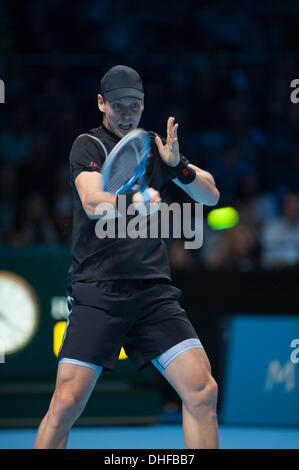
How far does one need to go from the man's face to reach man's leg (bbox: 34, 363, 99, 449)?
1.06m

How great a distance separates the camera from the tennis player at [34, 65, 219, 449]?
328 centimetres

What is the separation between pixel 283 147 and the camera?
8969 mm

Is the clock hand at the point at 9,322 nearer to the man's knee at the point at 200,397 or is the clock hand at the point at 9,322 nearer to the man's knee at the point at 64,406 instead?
the man's knee at the point at 64,406

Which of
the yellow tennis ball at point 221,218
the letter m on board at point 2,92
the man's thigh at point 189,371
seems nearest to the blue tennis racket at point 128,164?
the yellow tennis ball at point 221,218

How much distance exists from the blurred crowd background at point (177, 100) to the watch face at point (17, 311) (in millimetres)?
1205

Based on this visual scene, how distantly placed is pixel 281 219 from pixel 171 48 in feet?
9.28

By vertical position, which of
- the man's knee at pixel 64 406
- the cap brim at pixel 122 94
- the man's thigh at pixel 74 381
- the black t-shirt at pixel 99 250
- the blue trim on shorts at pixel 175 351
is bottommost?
the man's knee at pixel 64 406

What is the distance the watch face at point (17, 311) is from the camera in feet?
20.1

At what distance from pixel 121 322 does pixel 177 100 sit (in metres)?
6.07

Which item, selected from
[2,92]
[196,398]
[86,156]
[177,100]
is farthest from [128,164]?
[177,100]

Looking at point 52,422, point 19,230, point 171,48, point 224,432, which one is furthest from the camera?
point 171,48

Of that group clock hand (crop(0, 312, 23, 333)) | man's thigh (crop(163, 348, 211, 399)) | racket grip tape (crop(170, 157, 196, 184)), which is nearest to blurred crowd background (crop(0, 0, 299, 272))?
clock hand (crop(0, 312, 23, 333))

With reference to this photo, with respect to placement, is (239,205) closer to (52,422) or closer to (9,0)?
(9,0)
